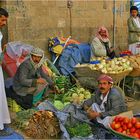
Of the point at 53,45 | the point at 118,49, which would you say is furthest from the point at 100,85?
the point at 118,49

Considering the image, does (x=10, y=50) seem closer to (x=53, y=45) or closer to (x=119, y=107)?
(x=53, y=45)

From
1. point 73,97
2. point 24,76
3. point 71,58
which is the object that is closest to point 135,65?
point 73,97

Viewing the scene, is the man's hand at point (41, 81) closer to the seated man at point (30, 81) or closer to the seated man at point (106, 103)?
the seated man at point (30, 81)

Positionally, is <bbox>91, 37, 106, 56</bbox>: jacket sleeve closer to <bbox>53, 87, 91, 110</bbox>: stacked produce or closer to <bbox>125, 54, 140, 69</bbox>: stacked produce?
<bbox>125, 54, 140, 69</bbox>: stacked produce

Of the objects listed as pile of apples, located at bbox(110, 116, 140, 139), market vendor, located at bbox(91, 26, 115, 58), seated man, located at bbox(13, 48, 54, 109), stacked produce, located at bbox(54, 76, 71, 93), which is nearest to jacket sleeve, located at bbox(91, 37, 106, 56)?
market vendor, located at bbox(91, 26, 115, 58)

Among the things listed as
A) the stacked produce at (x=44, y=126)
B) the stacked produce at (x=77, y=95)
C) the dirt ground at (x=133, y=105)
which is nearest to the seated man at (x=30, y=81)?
the dirt ground at (x=133, y=105)

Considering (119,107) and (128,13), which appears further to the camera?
(128,13)

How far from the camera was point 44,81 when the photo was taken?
286 inches

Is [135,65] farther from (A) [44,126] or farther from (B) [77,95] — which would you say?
(A) [44,126]

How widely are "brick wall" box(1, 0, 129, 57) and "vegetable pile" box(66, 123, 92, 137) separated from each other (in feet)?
12.8

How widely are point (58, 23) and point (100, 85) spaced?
15.2ft

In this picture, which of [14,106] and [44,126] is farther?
[14,106]

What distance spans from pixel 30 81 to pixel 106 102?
1.67 meters

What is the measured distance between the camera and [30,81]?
6902 millimetres
